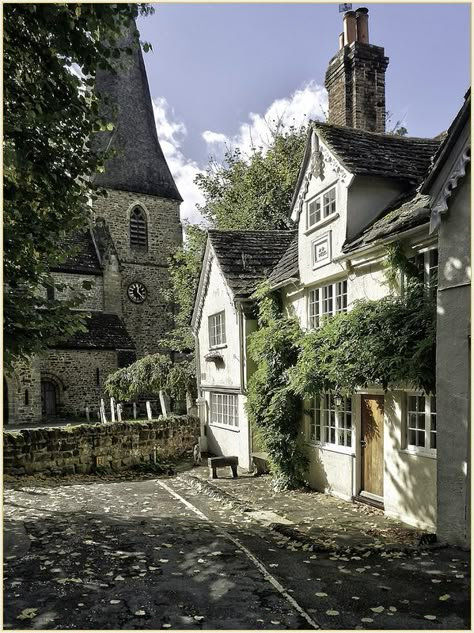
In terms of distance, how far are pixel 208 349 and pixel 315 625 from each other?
1524cm

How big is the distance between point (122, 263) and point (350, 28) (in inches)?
1110

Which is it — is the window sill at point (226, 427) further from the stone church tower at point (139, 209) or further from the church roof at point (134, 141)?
the church roof at point (134, 141)

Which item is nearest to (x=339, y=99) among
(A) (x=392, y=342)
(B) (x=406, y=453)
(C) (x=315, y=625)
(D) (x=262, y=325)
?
(D) (x=262, y=325)

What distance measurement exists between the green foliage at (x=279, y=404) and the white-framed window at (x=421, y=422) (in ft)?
11.8

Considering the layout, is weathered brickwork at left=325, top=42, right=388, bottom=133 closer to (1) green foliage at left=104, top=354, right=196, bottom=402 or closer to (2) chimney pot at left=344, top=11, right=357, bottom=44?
(2) chimney pot at left=344, top=11, right=357, bottom=44

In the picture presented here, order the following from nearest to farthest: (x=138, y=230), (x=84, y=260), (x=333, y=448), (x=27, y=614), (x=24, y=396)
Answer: (x=27, y=614) → (x=333, y=448) → (x=24, y=396) → (x=84, y=260) → (x=138, y=230)

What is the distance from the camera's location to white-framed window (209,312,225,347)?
1883cm

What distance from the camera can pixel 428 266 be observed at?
9.41 meters

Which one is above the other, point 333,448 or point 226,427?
point 333,448

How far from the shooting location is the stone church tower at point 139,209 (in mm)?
39688

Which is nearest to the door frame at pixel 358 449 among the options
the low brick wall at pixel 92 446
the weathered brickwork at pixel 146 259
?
the low brick wall at pixel 92 446

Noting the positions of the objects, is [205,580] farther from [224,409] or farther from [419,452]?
[224,409]

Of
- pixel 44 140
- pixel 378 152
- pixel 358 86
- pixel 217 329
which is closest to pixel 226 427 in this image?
pixel 217 329

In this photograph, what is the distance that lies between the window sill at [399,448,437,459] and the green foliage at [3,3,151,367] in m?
6.54
